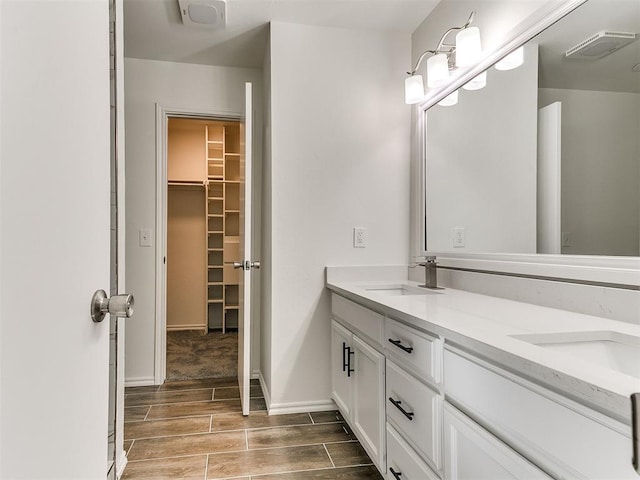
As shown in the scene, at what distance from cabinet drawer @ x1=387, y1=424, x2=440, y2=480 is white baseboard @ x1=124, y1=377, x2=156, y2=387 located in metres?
2.10

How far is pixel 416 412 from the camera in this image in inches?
52.6

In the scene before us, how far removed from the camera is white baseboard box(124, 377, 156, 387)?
118 inches

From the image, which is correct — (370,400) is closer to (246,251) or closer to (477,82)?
(246,251)

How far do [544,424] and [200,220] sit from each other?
15.6 feet

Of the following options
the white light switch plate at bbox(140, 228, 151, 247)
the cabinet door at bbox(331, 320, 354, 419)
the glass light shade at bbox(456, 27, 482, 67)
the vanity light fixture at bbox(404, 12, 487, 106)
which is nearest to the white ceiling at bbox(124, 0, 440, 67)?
the vanity light fixture at bbox(404, 12, 487, 106)

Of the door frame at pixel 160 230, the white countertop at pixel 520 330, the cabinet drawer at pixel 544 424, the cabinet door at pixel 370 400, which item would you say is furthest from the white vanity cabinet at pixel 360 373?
the door frame at pixel 160 230

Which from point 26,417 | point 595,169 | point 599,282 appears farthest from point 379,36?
point 26,417

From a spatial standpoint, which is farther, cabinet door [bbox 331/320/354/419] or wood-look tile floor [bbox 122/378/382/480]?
cabinet door [bbox 331/320/354/419]

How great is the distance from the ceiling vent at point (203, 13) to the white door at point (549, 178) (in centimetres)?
180

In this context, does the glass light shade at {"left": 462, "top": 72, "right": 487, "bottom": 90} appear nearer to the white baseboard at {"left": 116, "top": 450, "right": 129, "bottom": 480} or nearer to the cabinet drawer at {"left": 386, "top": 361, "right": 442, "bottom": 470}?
the cabinet drawer at {"left": 386, "top": 361, "right": 442, "bottom": 470}

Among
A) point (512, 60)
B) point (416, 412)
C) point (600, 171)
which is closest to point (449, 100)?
point (512, 60)

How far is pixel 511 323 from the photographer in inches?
46.4

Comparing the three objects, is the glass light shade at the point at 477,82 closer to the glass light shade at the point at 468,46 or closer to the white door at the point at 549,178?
the glass light shade at the point at 468,46

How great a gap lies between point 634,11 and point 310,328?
2.07 metres
